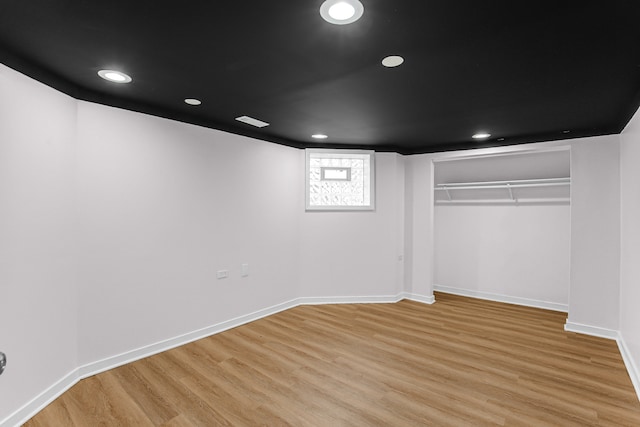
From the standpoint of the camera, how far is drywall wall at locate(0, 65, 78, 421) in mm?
1900

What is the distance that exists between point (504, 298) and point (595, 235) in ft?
5.47

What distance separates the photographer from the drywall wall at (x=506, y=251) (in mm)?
4234

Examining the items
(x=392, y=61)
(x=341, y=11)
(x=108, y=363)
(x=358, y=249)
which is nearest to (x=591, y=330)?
(x=358, y=249)

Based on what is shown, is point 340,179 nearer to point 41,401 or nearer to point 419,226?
point 419,226

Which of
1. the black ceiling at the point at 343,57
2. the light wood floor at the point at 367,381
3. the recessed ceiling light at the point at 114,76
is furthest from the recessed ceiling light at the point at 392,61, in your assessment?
the light wood floor at the point at 367,381

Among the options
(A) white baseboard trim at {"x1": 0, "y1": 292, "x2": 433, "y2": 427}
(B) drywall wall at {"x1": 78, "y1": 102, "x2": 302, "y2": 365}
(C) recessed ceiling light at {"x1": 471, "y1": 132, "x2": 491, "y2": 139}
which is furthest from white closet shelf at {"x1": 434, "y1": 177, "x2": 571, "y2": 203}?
(B) drywall wall at {"x1": 78, "y1": 102, "x2": 302, "y2": 365}

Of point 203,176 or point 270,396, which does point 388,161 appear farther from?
point 270,396

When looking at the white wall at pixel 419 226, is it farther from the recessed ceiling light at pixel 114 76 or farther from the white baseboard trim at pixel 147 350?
the recessed ceiling light at pixel 114 76

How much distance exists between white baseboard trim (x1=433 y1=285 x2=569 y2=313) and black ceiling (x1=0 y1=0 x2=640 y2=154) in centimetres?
247

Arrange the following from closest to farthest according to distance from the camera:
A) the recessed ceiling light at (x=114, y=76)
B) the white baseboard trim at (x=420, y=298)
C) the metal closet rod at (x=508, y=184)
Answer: the recessed ceiling light at (x=114, y=76) < the metal closet rod at (x=508, y=184) < the white baseboard trim at (x=420, y=298)

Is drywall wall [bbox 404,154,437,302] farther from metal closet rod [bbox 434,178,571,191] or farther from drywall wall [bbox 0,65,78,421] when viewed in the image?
drywall wall [bbox 0,65,78,421]

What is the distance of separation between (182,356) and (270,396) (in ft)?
3.60

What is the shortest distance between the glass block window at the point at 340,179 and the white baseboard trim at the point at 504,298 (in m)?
2.06

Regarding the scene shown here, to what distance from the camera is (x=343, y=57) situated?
1.88 m
